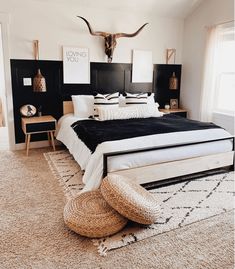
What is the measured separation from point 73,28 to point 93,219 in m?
3.39

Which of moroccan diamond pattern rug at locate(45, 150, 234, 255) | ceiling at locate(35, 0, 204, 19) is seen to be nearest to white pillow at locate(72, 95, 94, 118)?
moroccan diamond pattern rug at locate(45, 150, 234, 255)

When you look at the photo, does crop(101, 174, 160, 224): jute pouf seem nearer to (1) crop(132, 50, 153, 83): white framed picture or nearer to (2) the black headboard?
(2) the black headboard

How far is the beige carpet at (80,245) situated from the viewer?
1873 millimetres

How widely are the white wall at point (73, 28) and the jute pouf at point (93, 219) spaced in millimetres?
2905

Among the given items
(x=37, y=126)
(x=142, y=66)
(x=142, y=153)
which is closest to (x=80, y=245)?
(x=142, y=153)

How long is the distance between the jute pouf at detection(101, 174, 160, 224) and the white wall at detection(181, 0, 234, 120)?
129 inches

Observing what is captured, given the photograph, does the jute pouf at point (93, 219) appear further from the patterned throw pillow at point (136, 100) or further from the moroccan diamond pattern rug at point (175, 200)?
the patterned throw pillow at point (136, 100)

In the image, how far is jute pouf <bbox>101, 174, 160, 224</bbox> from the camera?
6.94 ft

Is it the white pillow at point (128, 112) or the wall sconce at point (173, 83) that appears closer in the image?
the white pillow at point (128, 112)

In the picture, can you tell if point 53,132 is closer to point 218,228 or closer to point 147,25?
point 147,25

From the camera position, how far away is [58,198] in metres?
2.78

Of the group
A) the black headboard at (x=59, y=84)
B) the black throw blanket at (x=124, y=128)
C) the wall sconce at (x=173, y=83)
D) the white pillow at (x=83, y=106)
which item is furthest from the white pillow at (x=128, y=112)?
the wall sconce at (x=173, y=83)

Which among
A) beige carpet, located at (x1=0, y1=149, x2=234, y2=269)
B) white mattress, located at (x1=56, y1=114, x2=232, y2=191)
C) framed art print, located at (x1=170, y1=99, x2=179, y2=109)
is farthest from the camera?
framed art print, located at (x1=170, y1=99, x2=179, y2=109)

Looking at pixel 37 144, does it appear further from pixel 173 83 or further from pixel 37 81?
pixel 173 83
